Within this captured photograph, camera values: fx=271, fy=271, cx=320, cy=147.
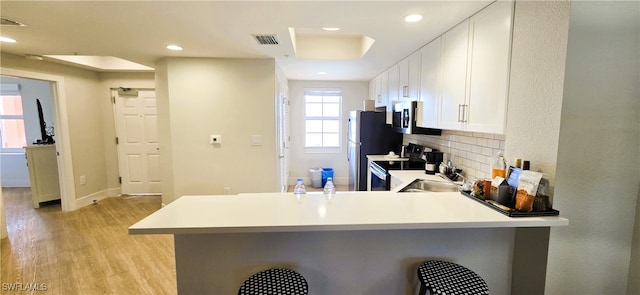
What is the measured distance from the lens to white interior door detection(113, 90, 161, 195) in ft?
15.0

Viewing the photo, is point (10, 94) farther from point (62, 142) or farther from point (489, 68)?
point (489, 68)

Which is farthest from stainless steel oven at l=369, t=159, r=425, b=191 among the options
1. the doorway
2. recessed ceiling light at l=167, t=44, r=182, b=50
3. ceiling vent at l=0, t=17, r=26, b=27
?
the doorway

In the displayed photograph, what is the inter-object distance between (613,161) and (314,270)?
161cm

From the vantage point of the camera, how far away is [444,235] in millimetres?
1521

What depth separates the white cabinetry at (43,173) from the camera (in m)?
4.07

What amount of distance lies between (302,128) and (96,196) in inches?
146

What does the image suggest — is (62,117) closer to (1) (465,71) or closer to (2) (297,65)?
(2) (297,65)

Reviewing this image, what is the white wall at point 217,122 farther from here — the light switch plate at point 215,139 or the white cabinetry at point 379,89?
the white cabinetry at point 379,89

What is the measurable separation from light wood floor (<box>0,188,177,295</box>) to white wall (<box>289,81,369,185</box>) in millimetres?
2799

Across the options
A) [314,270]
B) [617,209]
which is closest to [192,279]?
[314,270]

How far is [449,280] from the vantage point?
50.7 inches

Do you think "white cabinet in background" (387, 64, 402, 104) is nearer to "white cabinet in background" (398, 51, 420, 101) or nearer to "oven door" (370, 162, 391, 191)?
"white cabinet in background" (398, 51, 420, 101)

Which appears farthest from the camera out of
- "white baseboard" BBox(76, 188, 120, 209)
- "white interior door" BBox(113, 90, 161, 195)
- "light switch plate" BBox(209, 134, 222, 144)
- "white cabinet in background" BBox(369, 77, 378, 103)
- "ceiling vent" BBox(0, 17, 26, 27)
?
"white cabinet in background" BBox(369, 77, 378, 103)

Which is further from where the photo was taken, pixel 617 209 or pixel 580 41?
pixel 617 209
